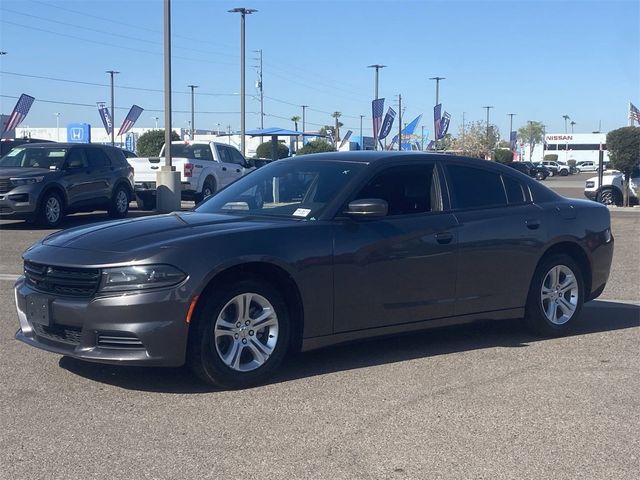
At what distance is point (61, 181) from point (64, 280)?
11.9 meters

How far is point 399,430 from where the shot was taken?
4859mm

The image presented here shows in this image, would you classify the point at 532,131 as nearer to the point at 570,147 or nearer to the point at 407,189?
the point at 570,147

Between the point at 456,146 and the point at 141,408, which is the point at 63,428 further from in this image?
the point at 456,146

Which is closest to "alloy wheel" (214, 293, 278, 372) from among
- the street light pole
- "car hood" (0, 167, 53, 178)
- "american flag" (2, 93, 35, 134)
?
"car hood" (0, 167, 53, 178)

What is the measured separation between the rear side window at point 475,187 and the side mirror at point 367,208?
1.01 meters

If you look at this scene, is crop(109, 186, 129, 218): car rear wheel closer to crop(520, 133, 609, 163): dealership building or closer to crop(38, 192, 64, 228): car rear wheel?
crop(38, 192, 64, 228): car rear wheel

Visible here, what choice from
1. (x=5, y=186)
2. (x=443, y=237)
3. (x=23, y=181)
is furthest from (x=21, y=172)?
(x=443, y=237)

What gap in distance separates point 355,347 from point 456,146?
174ft

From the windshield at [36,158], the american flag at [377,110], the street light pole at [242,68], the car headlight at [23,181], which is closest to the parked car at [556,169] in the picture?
the american flag at [377,110]

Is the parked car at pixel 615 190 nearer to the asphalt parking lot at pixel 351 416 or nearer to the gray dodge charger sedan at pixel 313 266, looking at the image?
the gray dodge charger sedan at pixel 313 266

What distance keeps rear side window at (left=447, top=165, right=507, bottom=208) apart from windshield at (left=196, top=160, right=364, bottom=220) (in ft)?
2.96

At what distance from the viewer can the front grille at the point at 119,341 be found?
5.27 m

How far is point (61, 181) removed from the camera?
16.7m

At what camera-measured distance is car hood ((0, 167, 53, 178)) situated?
1612 cm
